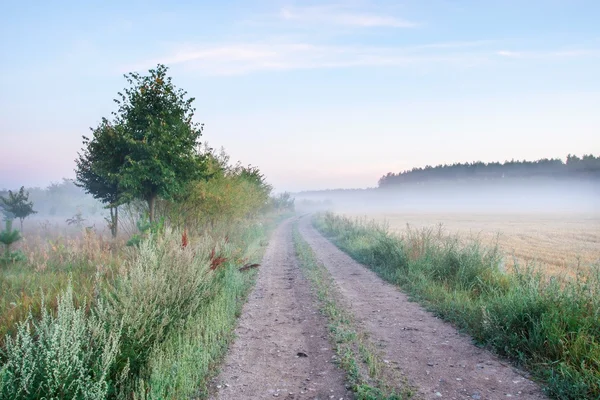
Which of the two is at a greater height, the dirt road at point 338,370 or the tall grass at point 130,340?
the tall grass at point 130,340

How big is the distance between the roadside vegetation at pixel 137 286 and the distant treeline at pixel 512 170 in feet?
371

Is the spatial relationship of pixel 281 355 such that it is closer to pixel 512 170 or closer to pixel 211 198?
pixel 211 198

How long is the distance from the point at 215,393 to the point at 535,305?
17.3ft

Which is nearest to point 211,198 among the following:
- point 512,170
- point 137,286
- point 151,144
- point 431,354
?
point 151,144

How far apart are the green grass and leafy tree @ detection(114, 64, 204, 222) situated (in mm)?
8027

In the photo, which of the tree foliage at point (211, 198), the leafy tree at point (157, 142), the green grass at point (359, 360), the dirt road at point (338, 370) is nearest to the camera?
the green grass at point (359, 360)

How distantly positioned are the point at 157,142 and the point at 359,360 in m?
10.8

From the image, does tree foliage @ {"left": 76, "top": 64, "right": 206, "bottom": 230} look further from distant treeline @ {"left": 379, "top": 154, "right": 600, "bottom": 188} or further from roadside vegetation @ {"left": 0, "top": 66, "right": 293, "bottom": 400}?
distant treeline @ {"left": 379, "top": 154, "right": 600, "bottom": 188}

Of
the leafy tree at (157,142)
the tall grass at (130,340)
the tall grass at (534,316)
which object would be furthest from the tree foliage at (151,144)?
the tall grass at (534,316)

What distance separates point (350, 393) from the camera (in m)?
4.29

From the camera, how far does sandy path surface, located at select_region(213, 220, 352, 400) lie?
174 inches

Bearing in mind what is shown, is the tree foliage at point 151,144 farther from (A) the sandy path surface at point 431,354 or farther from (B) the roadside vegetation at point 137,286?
(A) the sandy path surface at point 431,354

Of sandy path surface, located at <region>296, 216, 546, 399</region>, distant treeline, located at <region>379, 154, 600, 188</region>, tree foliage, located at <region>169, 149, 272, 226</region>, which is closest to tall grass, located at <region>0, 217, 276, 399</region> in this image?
sandy path surface, located at <region>296, 216, 546, 399</region>

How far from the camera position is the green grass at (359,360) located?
4270 mm
